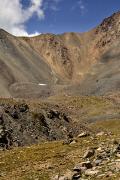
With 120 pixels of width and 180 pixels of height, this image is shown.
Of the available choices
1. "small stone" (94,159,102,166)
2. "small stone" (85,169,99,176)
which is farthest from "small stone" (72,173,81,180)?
"small stone" (94,159,102,166)

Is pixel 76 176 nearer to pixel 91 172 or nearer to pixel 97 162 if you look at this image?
pixel 91 172

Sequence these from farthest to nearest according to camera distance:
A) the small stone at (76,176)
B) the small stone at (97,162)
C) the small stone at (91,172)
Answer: the small stone at (97,162) → the small stone at (91,172) → the small stone at (76,176)

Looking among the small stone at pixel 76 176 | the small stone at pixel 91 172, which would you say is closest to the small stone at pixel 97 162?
the small stone at pixel 91 172

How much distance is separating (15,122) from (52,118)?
39.1 ft

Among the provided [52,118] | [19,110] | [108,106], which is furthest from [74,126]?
[108,106]

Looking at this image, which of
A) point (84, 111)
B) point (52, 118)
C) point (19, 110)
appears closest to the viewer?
point (19, 110)

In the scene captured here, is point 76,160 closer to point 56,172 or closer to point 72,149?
point 56,172

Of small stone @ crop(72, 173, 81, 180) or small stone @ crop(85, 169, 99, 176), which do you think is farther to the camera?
small stone @ crop(85, 169, 99, 176)

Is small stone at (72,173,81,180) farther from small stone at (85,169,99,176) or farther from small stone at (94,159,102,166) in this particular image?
small stone at (94,159,102,166)

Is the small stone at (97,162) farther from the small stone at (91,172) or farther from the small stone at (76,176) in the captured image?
the small stone at (76,176)

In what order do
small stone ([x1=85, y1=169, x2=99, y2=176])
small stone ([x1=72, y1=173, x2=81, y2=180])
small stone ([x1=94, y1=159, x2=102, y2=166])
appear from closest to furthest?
1. small stone ([x1=72, y1=173, x2=81, y2=180])
2. small stone ([x1=85, y1=169, x2=99, y2=176])
3. small stone ([x1=94, y1=159, x2=102, y2=166])

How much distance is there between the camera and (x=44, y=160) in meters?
27.8

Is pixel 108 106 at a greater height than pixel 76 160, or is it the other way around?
pixel 108 106

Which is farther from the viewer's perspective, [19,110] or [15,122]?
[19,110]
